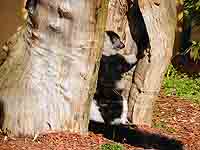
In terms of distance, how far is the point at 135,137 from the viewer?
7.05 m

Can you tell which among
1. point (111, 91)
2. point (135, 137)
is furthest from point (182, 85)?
point (135, 137)

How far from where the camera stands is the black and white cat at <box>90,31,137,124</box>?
7.48 m

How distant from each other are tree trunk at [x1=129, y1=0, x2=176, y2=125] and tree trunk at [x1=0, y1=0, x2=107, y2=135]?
151cm

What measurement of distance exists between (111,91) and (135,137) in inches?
33.7

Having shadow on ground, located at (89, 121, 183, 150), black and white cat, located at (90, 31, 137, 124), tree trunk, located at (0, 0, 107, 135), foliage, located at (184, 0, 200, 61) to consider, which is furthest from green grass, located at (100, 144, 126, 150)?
foliage, located at (184, 0, 200, 61)

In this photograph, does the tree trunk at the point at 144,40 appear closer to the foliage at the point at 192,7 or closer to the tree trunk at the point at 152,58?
the tree trunk at the point at 152,58

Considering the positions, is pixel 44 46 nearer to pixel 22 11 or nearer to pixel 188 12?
pixel 22 11

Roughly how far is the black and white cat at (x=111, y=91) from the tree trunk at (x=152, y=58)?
15cm

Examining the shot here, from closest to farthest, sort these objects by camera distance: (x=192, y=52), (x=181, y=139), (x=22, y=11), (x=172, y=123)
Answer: (x=181, y=139) < (x=172, y=123) < (x=22, y=11) < (x=192, y=52)

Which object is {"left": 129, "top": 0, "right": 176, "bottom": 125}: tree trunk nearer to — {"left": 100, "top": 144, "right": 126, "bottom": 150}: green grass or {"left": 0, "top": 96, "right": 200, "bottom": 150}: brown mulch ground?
{"left": 0, "top": 96, "right": 200, "bottom": 150}: brown mulch ground

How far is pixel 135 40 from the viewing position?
755 cm

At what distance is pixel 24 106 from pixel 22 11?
5.79 meters

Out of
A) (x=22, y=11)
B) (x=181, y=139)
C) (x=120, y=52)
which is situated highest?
(x=22, y=11)

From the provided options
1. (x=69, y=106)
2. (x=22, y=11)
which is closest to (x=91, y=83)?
(x=69, y=106)
